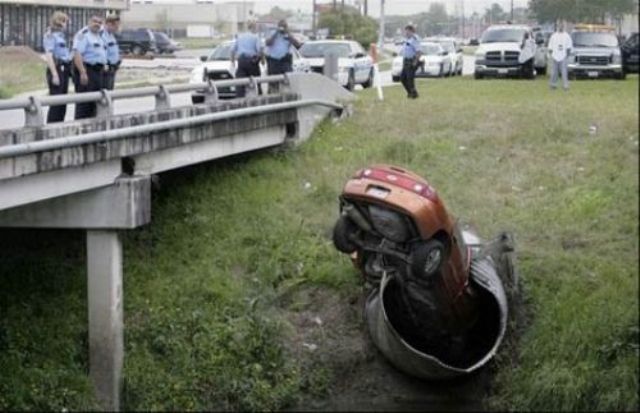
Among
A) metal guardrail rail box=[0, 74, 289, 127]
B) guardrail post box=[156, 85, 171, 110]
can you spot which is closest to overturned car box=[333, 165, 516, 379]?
metal guardrail rail box=[0, 74, 289, 127]

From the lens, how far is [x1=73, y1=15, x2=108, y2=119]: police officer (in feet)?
52.2

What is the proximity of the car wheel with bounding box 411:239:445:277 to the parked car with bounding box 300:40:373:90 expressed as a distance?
18.3 meters

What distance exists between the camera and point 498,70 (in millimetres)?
27594

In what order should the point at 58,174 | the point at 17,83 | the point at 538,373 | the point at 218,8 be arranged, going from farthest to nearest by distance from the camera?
the point at 218,8, the point at 17,83, the point at 58,174, the point at 538,373

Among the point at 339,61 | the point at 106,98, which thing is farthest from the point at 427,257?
the point at 339,61

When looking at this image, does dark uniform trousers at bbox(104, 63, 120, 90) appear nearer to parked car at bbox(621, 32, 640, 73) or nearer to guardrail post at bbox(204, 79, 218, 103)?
guardrail post at bbox(204, 79, 218, 103)

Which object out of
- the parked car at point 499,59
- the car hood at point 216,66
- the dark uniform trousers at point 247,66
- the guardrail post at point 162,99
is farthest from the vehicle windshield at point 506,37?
the guardrail post at point 162,99

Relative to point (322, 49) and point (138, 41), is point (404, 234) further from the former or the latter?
point (138, 41)

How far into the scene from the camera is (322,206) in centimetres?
1697

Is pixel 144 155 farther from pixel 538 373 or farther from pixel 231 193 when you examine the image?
pixel 538 373

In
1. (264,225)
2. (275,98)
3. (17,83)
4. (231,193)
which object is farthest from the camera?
(17,83)

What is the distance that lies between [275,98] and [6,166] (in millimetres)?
7870

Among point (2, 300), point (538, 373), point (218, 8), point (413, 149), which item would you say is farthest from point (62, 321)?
point (218, 8)

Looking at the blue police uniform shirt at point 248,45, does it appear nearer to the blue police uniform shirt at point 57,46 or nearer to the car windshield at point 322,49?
the blue police uniform shirt at point 57,46
